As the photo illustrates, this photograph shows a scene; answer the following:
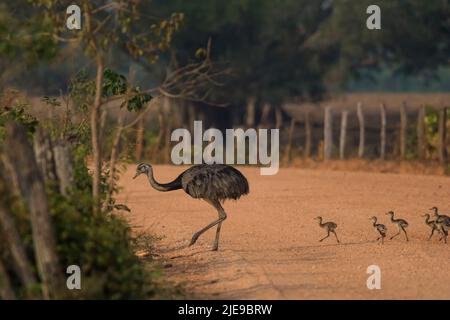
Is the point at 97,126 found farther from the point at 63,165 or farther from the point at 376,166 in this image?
the point at 376,166

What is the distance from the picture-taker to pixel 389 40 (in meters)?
41.8

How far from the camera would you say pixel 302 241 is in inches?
539

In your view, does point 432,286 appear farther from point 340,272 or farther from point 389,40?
point 389,40

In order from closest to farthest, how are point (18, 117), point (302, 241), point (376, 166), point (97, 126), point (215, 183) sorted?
point (97, 126), point (18, 117), point (215, 183), point (302, 241), point (376, 166)

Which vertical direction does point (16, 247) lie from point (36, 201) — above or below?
below

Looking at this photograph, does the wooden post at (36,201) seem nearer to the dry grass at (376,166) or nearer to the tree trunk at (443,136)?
the dry grass at (376,166)

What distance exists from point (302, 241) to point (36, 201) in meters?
5.79

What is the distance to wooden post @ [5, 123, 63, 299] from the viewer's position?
27.8ft

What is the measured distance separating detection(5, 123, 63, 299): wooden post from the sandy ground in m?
1.86

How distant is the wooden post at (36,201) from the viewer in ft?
27.8

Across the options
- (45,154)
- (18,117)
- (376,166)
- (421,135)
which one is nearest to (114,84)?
(18,117)

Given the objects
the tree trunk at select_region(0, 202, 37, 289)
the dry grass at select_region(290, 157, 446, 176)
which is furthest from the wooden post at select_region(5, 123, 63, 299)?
the dry grass at select_region(290, 157, 446, 176)

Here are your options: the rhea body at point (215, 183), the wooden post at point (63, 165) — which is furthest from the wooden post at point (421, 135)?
the wooden post at point (63, 165)

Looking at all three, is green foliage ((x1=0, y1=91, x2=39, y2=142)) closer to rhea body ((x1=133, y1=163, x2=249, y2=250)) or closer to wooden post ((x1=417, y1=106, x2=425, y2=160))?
rhea body ((x1=133, y1=163, x2=249, y2=250))
